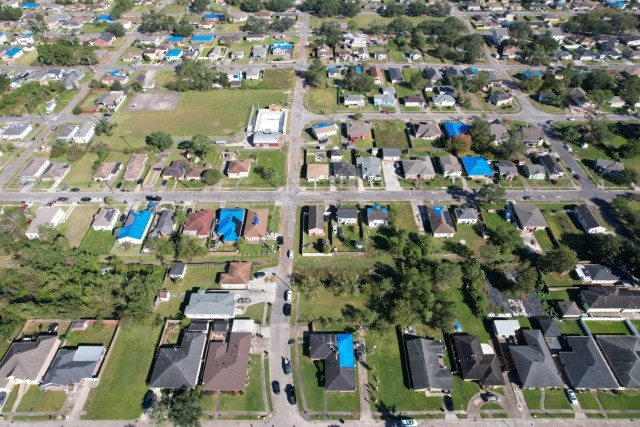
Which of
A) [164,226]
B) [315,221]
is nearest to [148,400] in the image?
[164,226]

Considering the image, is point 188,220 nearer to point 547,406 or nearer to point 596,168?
point 547,406

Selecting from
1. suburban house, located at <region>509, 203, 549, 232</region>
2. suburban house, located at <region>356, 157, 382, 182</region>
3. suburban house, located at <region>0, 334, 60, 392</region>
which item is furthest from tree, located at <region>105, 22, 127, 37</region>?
suburban house, located at <region>509, 203, 549, 232</region>

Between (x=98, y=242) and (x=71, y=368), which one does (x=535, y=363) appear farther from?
(x=98, y=242)

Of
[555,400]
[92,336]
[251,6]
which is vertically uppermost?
[251,6]

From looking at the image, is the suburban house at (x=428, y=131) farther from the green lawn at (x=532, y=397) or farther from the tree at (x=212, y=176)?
the green lawn at (x=532, y=397)

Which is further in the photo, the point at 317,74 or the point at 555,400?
the point at 317,74

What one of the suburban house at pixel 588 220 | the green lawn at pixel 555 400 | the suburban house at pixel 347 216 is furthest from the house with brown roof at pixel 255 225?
the suburban house at pixel 588 220
